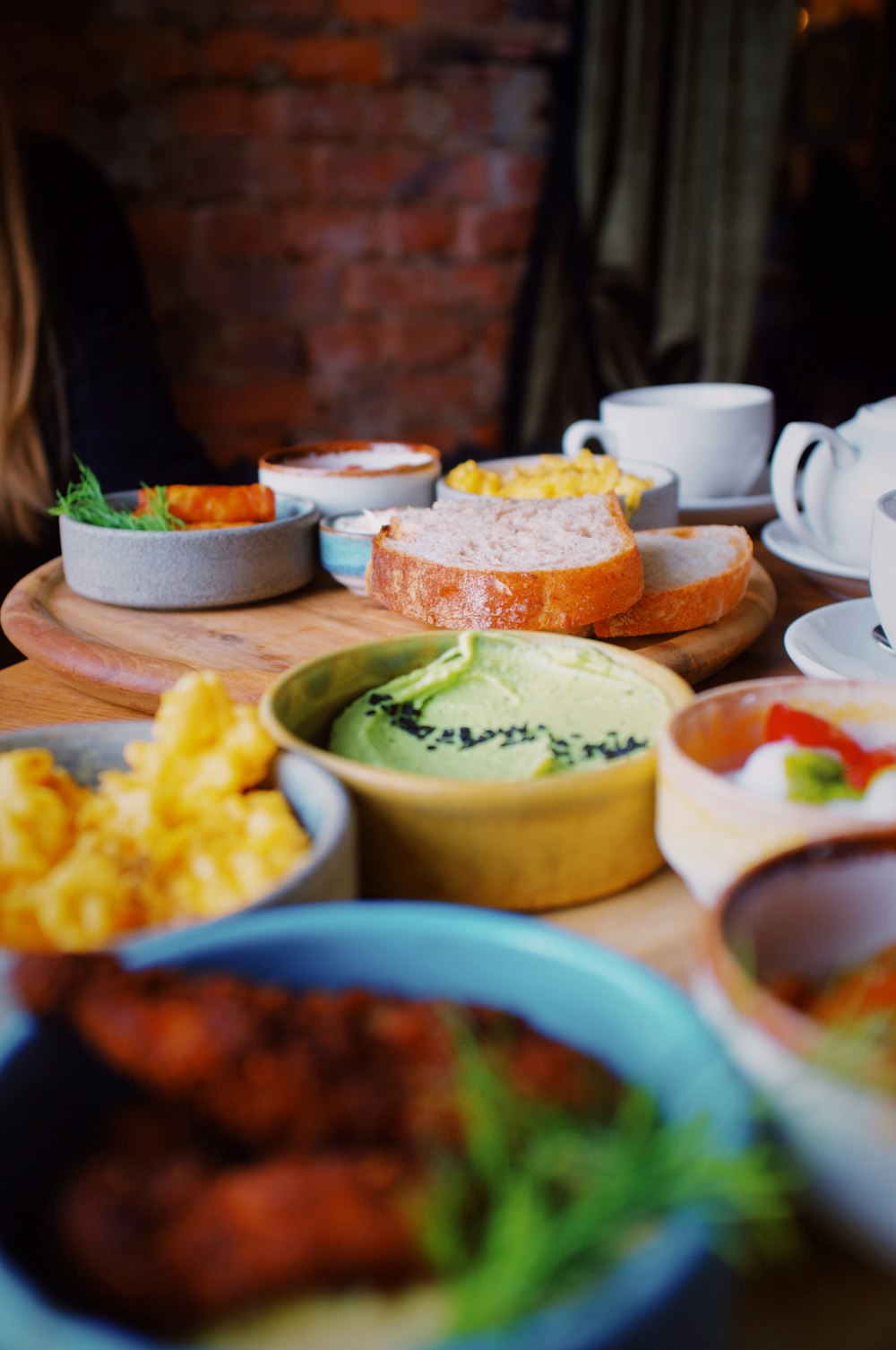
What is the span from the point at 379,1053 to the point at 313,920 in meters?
0.11

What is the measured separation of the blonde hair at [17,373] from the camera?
2408 mm

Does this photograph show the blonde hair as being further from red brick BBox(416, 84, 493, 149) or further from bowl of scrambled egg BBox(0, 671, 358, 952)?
bowl of scrambled egg BBox(0, 671, 358, 952)

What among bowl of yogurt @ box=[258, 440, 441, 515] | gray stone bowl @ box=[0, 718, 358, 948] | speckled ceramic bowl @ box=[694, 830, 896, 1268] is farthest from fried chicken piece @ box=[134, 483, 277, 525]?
speckled ceramic bowl @ box=[694, 830, 896, 1268]

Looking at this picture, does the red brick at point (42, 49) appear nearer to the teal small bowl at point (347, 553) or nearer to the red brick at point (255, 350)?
the red brick at point (255, 350)

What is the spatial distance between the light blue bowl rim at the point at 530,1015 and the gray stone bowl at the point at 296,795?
0.03m

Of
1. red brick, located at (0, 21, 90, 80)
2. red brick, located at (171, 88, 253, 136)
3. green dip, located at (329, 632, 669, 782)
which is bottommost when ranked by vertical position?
green dip, located at (329, 632, 669, 782)

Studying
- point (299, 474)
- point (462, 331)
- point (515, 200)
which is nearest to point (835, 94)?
point (515, 200)

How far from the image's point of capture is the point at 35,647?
4.07 ft

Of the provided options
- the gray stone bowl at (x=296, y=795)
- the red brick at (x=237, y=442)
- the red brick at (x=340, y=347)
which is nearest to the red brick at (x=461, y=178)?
the red brick at (x=340, y=347)

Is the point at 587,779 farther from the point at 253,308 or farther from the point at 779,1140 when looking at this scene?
the point at 253,308

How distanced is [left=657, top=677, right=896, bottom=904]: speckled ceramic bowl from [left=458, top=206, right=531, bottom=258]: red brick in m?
3.01

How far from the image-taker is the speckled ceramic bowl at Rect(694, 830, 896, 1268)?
47cm

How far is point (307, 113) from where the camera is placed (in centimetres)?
315

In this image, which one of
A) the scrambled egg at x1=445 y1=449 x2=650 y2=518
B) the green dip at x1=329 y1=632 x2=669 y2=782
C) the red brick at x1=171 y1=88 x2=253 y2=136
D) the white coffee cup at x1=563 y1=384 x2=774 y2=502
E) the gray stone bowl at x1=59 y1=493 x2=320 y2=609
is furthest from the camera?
the red brick at x1=171 y1=88 x2=253 y2=136
